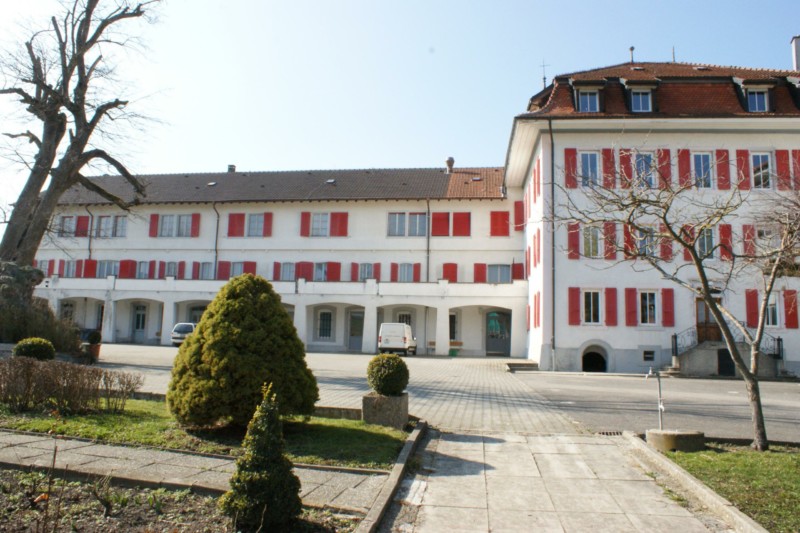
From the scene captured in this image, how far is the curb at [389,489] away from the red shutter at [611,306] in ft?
59.5

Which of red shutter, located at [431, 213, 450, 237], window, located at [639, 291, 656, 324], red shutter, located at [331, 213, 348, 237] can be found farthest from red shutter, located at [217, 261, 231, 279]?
window, located at [639, 291, 656, 324]

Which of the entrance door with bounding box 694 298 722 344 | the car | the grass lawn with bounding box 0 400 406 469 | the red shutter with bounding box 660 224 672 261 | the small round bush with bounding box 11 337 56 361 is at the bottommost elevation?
the grass lawn with bounding box 0 400 406 469

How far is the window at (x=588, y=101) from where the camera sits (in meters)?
25.2

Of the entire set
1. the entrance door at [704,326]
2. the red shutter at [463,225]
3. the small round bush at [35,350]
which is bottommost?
the small round bush at [35,350]

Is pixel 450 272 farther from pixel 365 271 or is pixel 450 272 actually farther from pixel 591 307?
pixel 591 307

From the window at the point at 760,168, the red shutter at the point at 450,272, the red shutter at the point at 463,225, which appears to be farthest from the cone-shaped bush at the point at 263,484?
the red shutter at the point at 463,225

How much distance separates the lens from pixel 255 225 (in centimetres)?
3825

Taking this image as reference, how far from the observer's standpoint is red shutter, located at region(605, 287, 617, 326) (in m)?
24.3

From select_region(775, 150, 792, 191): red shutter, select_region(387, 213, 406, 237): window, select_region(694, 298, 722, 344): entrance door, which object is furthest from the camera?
select_region(387, 213, 406, 237): window

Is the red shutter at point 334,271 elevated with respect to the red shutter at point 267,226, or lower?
lower

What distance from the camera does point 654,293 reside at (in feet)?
80.3

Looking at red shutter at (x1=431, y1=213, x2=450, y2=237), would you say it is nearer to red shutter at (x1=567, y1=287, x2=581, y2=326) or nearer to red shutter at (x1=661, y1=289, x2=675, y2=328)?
red shutter at (x1=567, y1=287, x2=581, y2=326)

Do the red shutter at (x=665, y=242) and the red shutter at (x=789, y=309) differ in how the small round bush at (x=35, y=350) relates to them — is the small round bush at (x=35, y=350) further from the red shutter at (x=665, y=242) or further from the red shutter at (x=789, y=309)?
the red shutter at (x=789, y=309)

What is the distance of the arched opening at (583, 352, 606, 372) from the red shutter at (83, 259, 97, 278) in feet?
105
